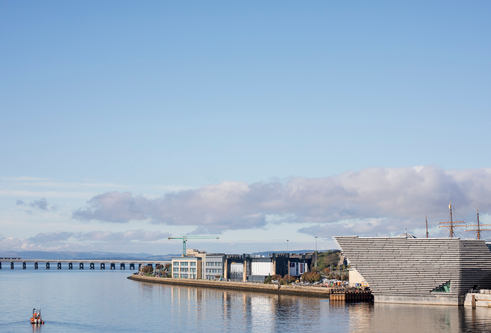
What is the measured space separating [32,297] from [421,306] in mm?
81450

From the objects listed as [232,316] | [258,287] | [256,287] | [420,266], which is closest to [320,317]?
[232,316]

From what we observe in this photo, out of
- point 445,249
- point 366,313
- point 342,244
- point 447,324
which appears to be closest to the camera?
point 447,324

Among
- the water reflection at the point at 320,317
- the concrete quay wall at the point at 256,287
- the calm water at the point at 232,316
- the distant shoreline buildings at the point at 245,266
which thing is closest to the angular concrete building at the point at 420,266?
the water reflection at the point at 320,317

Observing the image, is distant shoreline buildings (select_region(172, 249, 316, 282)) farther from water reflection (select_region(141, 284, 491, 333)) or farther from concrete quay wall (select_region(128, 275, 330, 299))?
water reflection (select_region(141, 284, 491, 333))

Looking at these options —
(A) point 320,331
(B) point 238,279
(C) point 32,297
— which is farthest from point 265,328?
(B) point 238,279

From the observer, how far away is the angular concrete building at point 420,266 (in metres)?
94.1

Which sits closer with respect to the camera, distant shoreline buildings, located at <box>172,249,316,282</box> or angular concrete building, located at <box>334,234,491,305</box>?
angular concrete building, located at <box>334,234,491,305</box>

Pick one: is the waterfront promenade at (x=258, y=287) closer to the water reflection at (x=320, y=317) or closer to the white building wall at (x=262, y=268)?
the white building wall at (x=262, y=268)

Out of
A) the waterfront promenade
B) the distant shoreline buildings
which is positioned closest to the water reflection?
the waterfront promenade

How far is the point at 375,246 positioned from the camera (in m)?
98.2

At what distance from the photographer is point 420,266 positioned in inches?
3782

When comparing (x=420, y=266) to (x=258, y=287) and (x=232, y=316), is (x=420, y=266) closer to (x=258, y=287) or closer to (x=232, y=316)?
(x=232, y=316)

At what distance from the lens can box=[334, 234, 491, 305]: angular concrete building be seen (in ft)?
309

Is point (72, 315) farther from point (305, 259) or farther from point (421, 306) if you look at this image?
point (305, 259)
